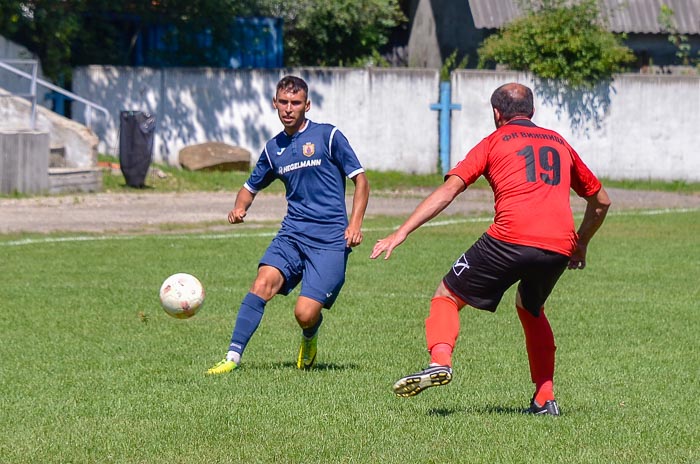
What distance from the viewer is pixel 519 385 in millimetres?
7805

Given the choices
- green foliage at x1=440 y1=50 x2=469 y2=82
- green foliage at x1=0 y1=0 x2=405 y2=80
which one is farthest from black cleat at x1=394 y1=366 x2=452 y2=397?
green foliage at x1=440 y1=50 x2=469 y2=82

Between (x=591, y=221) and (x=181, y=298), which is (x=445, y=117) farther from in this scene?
(x=591, y=221)

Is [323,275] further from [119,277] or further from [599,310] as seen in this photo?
[119,277]

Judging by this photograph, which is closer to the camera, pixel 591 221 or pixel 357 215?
pixel 591 221

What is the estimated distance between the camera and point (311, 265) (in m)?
8.18

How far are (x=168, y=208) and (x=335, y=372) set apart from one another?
12218mm

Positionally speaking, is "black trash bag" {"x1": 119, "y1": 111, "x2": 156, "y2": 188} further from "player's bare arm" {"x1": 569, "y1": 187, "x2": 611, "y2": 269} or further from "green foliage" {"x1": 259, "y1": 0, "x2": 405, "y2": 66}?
"player's bare arm" {"x1": 569, "y1": 187, "x2": 611, "y2": 269}

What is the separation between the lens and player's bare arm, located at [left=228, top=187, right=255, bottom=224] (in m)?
8.30

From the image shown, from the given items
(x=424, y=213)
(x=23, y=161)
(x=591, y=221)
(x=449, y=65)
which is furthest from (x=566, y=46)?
(x=424, y=213)

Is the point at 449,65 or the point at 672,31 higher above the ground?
the point at 672,31

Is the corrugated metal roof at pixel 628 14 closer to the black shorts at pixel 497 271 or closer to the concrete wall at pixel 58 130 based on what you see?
the concrete wall at pixel 58 130

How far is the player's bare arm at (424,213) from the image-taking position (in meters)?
6.28

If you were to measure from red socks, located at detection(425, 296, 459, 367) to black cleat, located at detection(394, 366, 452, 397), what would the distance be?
107 mm

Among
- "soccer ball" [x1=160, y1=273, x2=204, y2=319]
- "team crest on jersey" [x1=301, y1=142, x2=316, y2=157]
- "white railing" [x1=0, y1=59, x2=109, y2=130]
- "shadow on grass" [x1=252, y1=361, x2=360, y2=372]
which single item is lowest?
"shadow on grass" [x1=252, y1=361, x2=360, y2=372]
